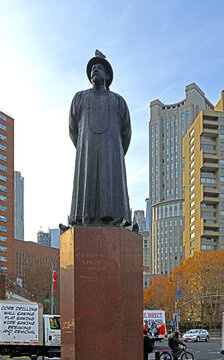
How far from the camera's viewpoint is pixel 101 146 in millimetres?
11039

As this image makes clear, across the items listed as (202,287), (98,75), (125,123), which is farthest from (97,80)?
(202,287)

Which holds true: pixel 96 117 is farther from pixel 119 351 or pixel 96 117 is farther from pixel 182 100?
pixel 182 100

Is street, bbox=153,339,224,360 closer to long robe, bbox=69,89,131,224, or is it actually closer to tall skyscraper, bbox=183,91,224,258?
long robe, bbox=69,89,131,224

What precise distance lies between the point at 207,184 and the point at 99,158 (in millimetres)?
84902

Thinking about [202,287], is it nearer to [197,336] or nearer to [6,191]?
[197,336]

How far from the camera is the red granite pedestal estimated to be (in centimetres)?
945

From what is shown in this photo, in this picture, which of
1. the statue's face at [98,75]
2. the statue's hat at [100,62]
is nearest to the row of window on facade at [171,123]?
the statue's hat at [100,62]

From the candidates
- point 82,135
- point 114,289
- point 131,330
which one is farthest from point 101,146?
point 131,330

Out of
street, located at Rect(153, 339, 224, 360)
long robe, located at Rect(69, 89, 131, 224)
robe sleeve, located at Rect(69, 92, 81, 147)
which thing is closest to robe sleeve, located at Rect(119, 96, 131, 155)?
long robe, located at Rect(69, 89, 131, 224)

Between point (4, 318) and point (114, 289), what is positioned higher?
point (114, 289)

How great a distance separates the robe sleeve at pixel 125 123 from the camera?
11.7 metres

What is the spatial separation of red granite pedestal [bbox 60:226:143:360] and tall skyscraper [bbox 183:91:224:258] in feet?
271

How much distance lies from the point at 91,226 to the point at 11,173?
3876 inches

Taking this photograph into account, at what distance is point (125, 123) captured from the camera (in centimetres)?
1176
